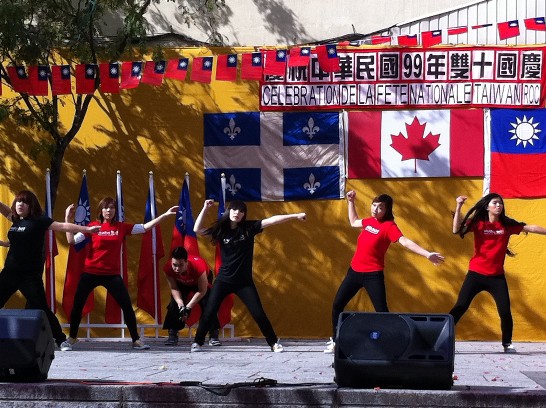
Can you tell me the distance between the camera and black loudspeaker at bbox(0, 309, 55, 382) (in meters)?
7.69

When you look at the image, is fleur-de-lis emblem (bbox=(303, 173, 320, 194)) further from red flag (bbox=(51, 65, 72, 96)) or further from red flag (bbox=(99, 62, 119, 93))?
→ red flag (bbox=(51, 65, 72, 96))

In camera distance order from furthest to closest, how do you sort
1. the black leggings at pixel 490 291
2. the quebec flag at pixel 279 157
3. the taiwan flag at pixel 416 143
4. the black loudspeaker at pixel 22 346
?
→ 1. the quebec flag at pixel 279 157
2. the taiwan flag at pixel 416 143
3. the black leggings at pixel 490 291
4. the black loudspeaker at pixel 22 346

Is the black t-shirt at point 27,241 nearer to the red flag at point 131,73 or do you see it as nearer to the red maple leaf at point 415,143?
the red flag at point 131,73

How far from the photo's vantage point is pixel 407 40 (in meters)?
13.5

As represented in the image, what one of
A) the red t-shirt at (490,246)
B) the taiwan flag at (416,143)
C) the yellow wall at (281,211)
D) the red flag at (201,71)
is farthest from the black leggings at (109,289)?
the red t-shirt at (490,246)

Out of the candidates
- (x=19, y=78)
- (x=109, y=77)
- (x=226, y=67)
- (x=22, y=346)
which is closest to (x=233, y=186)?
(x=226, y=67)

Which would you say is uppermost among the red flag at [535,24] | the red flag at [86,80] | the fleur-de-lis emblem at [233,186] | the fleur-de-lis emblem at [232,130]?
the red flag at [535,24]

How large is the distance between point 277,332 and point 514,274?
2930mm

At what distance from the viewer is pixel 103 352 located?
465 inches

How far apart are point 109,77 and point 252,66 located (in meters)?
1.65

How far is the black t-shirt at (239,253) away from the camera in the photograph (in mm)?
11648

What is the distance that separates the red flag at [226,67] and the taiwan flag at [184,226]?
128 cm

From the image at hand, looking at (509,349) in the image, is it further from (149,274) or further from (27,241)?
(27,241)

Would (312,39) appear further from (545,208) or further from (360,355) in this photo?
(360,355)
